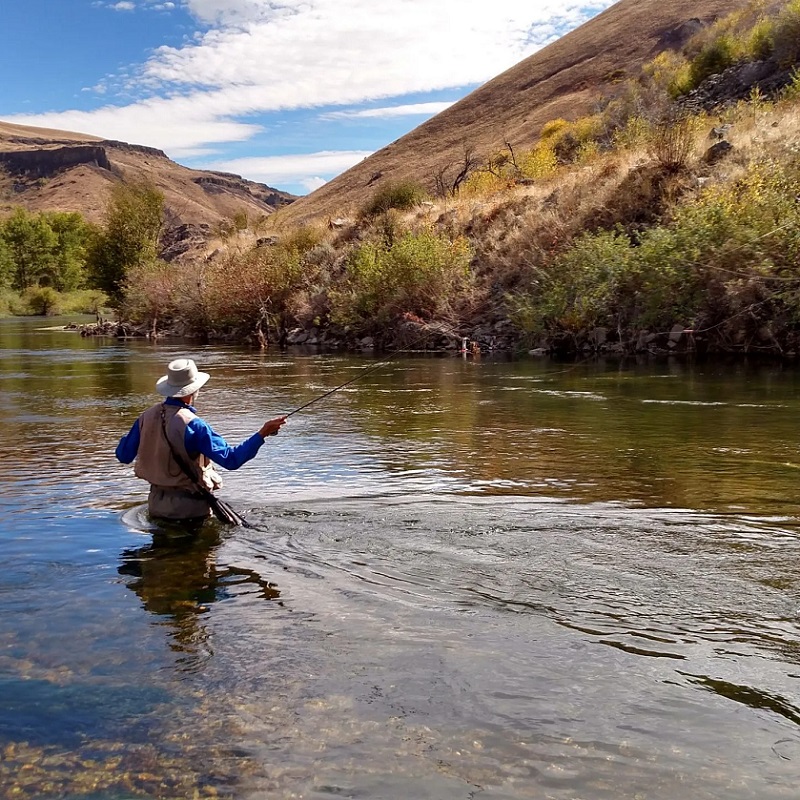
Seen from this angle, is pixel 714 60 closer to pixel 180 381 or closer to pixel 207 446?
pixel 180 381

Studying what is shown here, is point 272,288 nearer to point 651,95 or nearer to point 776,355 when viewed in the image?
point 776,355

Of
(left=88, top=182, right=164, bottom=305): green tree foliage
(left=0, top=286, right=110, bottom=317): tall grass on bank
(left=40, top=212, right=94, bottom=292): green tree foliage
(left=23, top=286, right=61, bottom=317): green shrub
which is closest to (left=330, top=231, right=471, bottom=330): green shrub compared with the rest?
(left=88, top=182, right=164, bottom=305): green tree foliage

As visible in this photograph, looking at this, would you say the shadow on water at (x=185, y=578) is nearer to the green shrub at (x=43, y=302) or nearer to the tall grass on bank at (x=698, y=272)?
the tall grass on bank at (x=698, y=272)

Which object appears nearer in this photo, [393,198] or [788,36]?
[788,36]

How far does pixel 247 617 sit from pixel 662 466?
5.78 metres

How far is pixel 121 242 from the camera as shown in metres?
59.5

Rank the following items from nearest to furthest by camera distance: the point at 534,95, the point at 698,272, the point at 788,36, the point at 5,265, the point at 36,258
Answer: the point at 698,272
the point at 788,36
the point at 5,265
the point at 534,95
the point at 36,258

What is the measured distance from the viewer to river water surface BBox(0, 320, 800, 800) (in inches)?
144

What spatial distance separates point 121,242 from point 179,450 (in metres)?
56.5

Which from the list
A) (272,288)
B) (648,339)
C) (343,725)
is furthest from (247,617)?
(272,288)

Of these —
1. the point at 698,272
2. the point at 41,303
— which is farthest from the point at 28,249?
the point at 698,272

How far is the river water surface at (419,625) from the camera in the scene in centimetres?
365

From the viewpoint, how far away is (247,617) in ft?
17.9

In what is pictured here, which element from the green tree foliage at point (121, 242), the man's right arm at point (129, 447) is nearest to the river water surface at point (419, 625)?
the man's right arm at point (129, 447)
